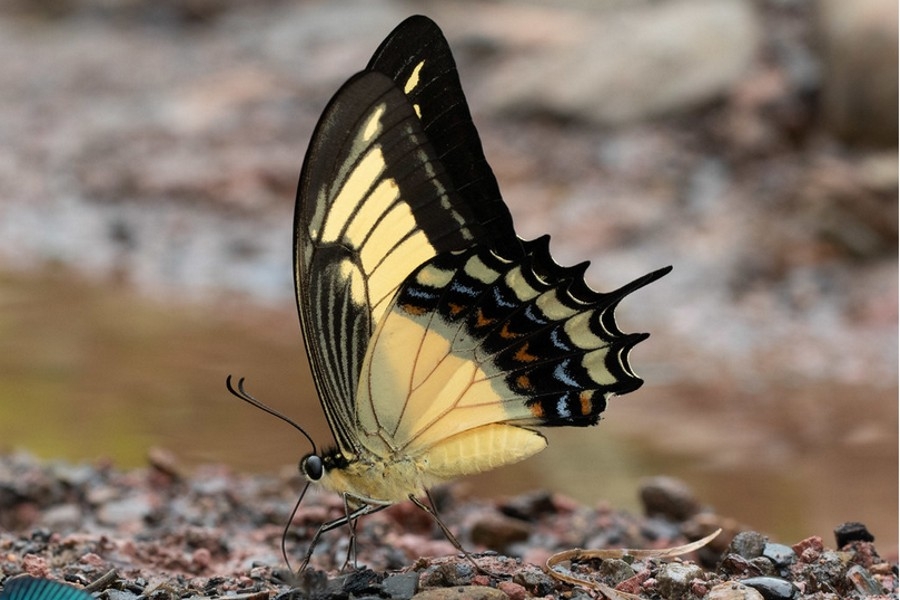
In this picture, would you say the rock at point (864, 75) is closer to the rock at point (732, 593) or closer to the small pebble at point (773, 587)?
the small pebble at point (773, 587)

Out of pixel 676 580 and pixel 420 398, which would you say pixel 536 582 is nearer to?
pixel 676 580

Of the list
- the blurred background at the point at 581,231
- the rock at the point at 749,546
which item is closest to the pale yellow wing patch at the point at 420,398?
the rock at the point at 749,546

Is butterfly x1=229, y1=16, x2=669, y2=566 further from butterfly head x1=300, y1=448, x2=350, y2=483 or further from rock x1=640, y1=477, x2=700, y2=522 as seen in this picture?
rock x1=640, y1=477, x2=700, y2=522

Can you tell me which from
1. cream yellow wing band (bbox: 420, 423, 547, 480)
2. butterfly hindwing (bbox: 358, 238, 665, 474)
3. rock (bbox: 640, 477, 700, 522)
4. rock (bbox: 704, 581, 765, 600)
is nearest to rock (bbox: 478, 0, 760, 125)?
rock (bbox: 640, 477, 700, 522)

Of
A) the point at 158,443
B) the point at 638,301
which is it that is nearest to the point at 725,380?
the point at 638,301

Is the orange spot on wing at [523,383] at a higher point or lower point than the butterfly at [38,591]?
higher
